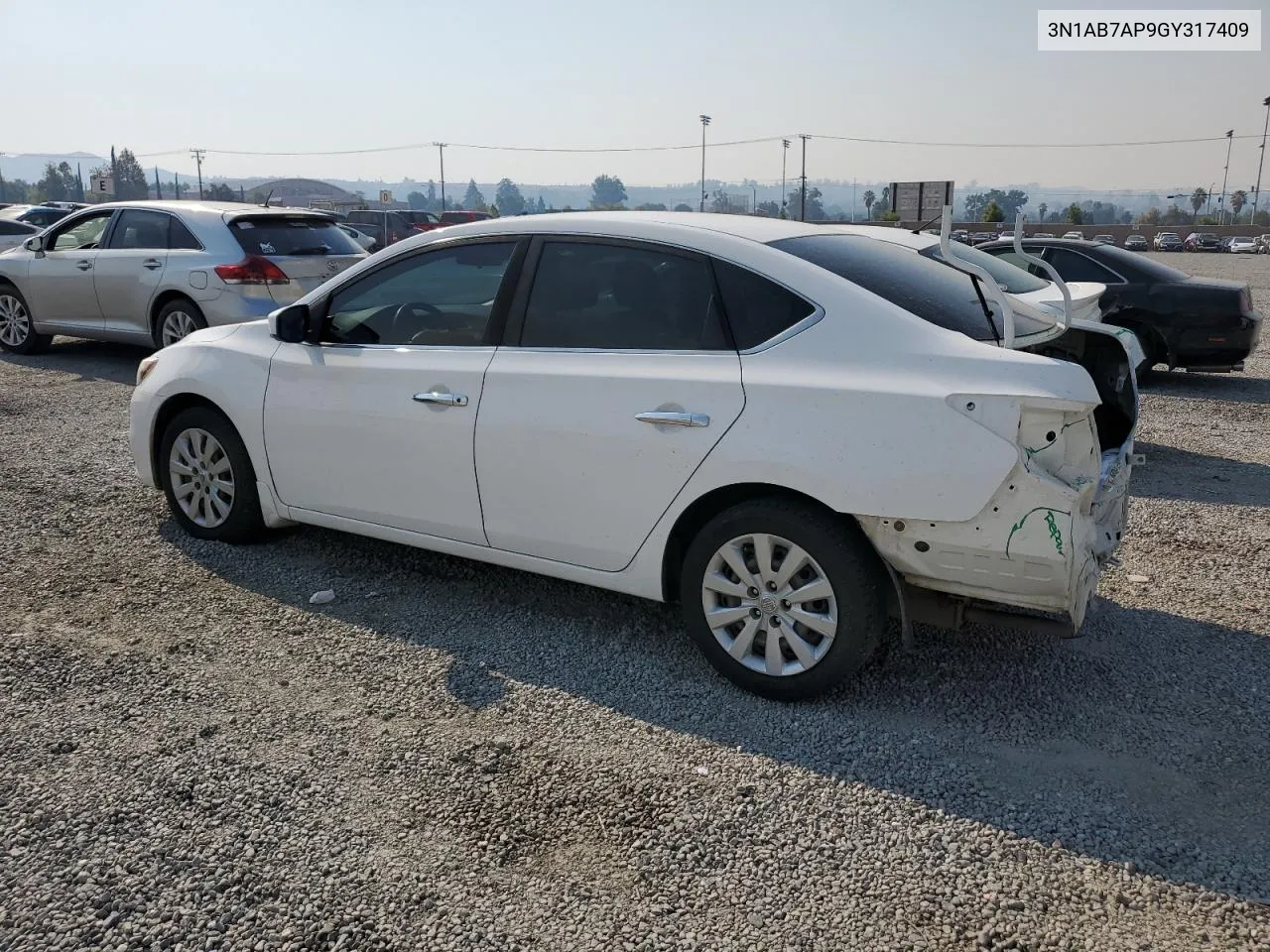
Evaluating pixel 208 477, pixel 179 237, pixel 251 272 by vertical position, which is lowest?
pixel 208 477

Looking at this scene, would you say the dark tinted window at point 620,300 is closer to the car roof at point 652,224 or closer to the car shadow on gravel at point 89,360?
the car roof at point 652,224

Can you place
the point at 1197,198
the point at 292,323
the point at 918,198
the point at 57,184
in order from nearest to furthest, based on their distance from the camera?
the point at 292,323
the point at 918,198
the point at 1197,198
the point at 57,184

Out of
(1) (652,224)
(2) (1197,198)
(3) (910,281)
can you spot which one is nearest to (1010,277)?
(3) (910,281)

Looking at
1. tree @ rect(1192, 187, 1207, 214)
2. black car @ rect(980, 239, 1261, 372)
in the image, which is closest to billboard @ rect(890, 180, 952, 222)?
black car @ rect(980, 239, 1261, 372)

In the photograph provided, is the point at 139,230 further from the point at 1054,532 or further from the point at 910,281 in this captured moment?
the point at 1054,532

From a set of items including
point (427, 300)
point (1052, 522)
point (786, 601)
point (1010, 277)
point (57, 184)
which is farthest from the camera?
point (57, 184)

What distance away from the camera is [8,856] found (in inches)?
117

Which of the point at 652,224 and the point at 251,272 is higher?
the point at 652,224

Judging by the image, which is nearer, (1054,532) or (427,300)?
(1054,532)

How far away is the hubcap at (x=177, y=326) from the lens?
9.99m

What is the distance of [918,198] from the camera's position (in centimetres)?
834

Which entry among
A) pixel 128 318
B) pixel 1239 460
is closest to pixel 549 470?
pixel 1239 460

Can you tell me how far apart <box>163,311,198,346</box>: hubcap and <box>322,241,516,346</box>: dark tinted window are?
586cm

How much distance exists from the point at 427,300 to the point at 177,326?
6500 millimetres
